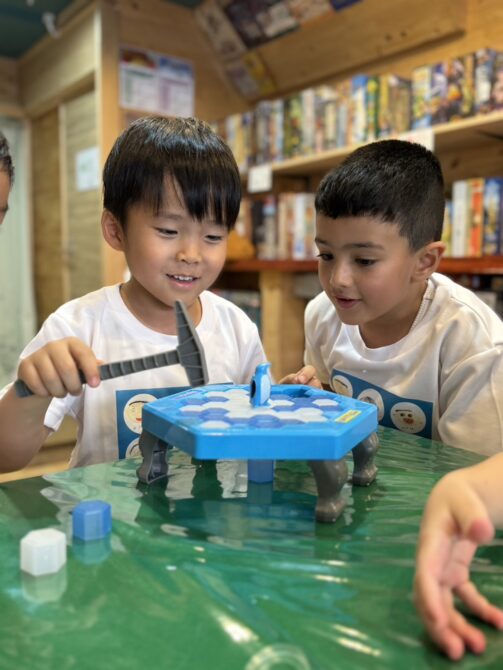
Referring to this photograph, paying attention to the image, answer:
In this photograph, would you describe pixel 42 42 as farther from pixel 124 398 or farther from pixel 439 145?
pixel 124 398

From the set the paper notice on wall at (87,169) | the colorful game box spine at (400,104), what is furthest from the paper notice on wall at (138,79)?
the colorful game box spine at (400,104)

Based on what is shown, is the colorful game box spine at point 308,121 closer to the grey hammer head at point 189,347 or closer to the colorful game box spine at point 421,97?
the colorful game box spine at point 421,97

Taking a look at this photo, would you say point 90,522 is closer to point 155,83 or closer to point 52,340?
point 52,340

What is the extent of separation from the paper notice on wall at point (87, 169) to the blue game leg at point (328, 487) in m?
2.71

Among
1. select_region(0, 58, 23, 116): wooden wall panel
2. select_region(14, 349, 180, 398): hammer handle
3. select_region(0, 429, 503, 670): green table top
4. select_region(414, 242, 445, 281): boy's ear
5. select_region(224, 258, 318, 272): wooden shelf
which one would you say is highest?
select_region(0, 58, 23, 116): wooden wall panel

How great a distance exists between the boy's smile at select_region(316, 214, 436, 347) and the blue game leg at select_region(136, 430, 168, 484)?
1.74ft

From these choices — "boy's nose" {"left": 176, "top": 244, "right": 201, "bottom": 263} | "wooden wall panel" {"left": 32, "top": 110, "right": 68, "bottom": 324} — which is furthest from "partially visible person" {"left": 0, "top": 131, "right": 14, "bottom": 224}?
"wooden wall panel" {"left": 32, "top": 110, "right": 68, "bottom": 324}

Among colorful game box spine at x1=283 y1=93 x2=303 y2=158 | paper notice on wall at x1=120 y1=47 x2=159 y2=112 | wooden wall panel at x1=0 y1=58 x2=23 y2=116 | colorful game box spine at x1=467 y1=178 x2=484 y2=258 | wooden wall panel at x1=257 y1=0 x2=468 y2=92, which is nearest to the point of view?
colorful game box spine at x1=467 y1=178 x2=484 y2=258

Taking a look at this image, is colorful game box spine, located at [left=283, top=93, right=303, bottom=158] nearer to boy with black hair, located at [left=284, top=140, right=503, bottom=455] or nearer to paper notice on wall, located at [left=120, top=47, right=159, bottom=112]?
paper notice on wall, located at [left=120, top=47, right=159, bottom=112]

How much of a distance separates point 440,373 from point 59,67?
301cm

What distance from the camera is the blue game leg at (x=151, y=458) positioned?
0.63 metres

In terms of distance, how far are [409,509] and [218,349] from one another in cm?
56

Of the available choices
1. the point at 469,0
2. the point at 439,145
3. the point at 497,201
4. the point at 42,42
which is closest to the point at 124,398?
the point at 497,201

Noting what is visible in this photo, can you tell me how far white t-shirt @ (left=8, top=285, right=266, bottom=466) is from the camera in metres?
0.93
